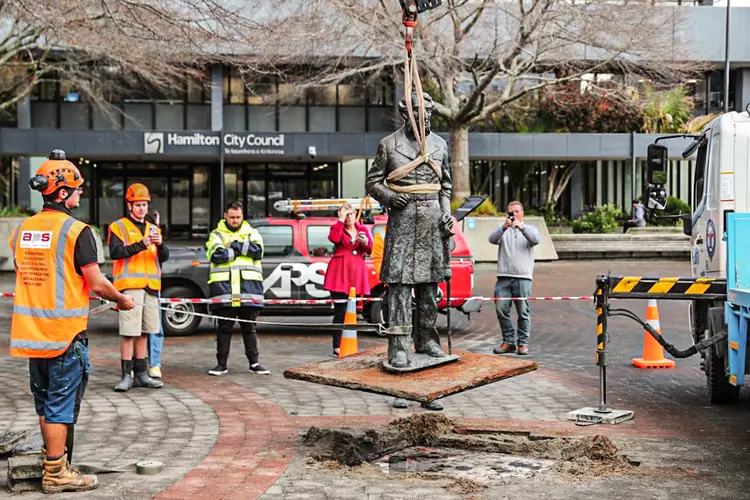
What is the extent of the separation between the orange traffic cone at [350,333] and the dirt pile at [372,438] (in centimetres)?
366

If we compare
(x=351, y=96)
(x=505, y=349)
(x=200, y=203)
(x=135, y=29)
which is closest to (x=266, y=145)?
(x=351, y=96)

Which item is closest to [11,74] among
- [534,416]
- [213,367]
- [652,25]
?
[652,25]

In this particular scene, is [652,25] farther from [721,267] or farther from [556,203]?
[721,267]

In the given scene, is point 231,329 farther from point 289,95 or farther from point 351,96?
point 351,96

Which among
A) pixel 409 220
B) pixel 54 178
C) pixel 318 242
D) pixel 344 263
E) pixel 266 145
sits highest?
pixel 266 145

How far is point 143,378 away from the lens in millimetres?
9945

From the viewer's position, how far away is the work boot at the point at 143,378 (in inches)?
390

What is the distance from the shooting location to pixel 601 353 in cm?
871

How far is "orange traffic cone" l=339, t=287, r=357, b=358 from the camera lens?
11641 millimetres

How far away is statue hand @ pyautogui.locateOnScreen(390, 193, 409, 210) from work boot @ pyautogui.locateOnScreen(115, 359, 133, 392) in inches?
144

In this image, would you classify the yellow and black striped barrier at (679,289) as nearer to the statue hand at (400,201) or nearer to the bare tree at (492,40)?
the statue hand at (400,201)

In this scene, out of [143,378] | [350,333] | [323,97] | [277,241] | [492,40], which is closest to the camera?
[143,378]

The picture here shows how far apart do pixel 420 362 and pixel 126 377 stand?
3554mm

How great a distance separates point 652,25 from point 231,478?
80.0 feet
